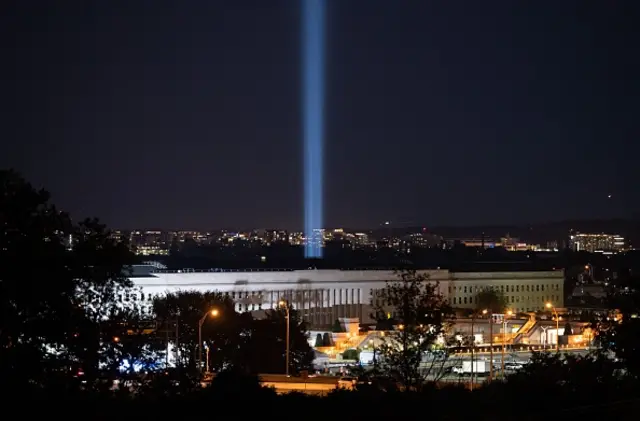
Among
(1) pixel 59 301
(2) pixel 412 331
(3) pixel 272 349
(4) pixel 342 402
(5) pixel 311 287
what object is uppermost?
(1) pixel 59 301

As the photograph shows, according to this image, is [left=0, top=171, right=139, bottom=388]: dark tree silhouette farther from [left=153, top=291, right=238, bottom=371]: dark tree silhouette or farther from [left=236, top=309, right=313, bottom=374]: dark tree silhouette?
[left=236, top=309, right=313, bottom=374]: dark tree silhouette

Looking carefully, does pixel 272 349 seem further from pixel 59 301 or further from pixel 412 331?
pixel 59 301

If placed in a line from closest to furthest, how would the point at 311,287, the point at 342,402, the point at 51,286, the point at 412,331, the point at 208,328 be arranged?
the point at 342,402, the point at 51,286, the point at 412,331, the point at 208,328, the point at 311,287

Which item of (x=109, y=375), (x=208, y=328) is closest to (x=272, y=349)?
(x=208, y=328)

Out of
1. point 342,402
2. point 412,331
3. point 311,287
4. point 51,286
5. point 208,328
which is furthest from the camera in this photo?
point 311,287

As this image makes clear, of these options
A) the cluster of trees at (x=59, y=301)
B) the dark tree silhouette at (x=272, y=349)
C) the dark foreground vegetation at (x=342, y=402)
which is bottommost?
the dark tree silhouette at (x=272, y=349)

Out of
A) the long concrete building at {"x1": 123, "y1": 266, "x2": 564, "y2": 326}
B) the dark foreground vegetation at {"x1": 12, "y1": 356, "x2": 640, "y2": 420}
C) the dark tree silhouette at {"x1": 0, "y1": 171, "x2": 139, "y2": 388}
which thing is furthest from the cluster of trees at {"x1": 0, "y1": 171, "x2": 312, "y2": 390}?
the long concrete building at {"x1": 123, "y1": 266, "x2": 564, "y2": 326}

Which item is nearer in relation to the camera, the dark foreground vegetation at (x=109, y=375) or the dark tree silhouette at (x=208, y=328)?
the dark foreground vegetation at (x=109, y=375)

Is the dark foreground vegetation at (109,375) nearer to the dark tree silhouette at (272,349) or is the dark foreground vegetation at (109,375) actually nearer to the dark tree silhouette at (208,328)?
the dark tree silhouette at (208,328)

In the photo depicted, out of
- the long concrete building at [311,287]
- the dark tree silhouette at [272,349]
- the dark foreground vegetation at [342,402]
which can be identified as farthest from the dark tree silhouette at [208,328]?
the long concrete building at [311,287]
